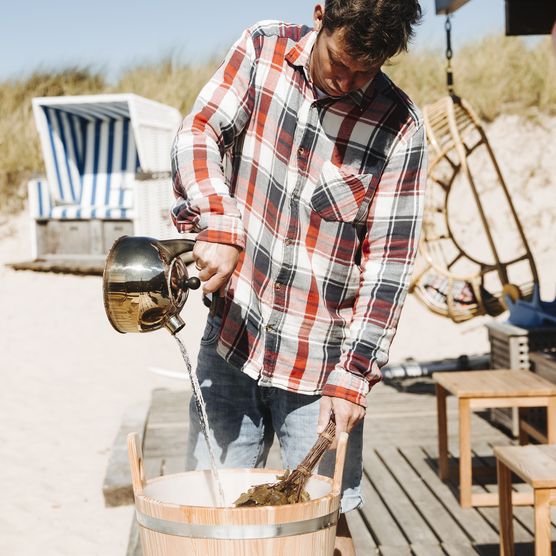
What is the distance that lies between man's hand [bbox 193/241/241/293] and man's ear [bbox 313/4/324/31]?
23.2 inches

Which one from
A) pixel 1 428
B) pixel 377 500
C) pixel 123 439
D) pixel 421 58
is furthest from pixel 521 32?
pixel 421 58

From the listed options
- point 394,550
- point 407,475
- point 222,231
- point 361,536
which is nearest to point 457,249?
point 407,475

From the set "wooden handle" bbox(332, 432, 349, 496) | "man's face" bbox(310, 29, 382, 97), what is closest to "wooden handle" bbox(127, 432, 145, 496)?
"wooden handle" bbox(332, 432, 349, 496)

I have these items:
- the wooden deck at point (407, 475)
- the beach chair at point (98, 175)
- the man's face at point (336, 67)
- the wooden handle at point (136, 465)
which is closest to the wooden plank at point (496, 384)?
the wooden deck at point (407, 475)

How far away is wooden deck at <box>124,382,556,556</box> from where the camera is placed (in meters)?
3.47

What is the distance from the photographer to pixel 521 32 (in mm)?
4957

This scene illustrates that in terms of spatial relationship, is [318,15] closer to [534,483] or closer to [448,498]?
[534,483]

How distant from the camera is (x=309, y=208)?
2080 mm

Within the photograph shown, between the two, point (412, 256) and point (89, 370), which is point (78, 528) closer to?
point (412, 256)

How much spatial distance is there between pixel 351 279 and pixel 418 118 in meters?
0.41

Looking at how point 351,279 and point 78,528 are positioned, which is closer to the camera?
point 351,279

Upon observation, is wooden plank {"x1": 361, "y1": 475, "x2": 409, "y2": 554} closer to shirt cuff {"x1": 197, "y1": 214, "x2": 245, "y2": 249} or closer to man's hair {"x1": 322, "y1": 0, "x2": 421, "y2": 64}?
shirt cuff {"x1": 197, "y1": 214, "x2": 245, "y2": 249}

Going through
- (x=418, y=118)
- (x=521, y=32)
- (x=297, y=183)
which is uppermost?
(x=521, y=32)

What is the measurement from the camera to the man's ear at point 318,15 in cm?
196
